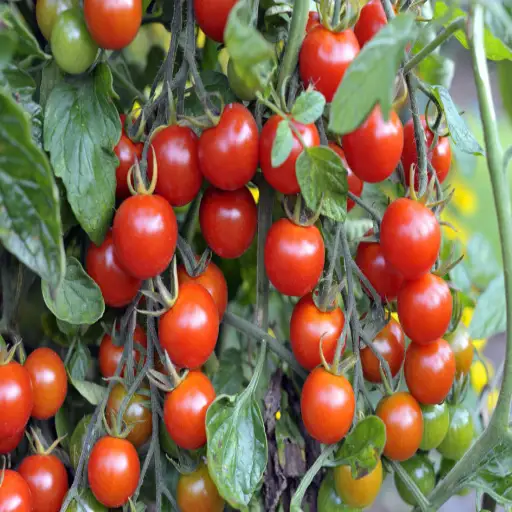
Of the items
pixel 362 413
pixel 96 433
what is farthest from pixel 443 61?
A: pixel 96 433

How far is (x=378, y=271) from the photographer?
1.76 ft

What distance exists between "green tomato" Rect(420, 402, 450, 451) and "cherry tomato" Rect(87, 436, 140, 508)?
231 mm

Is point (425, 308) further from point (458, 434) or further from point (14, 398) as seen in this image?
point (14, 398)

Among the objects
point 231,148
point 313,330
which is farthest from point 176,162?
point 313,330

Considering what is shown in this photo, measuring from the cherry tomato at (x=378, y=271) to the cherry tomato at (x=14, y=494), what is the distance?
0.98 feet

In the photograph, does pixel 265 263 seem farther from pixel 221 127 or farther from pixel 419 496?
pixel 419 496

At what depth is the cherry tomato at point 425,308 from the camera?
1.65 feet

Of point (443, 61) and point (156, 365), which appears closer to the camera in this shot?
point (156, 365)

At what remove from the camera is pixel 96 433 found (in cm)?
52

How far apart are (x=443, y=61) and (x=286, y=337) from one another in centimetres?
33

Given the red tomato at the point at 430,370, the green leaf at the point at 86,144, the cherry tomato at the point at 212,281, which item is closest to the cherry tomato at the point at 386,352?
the red tomato at the point at 430,370

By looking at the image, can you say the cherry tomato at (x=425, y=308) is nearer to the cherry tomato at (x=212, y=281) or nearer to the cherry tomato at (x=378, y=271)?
the cherry tomato at (x=378, y=271)

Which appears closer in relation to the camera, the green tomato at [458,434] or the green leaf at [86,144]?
the green leaf at [86,144]

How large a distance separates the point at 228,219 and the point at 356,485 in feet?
0.71
